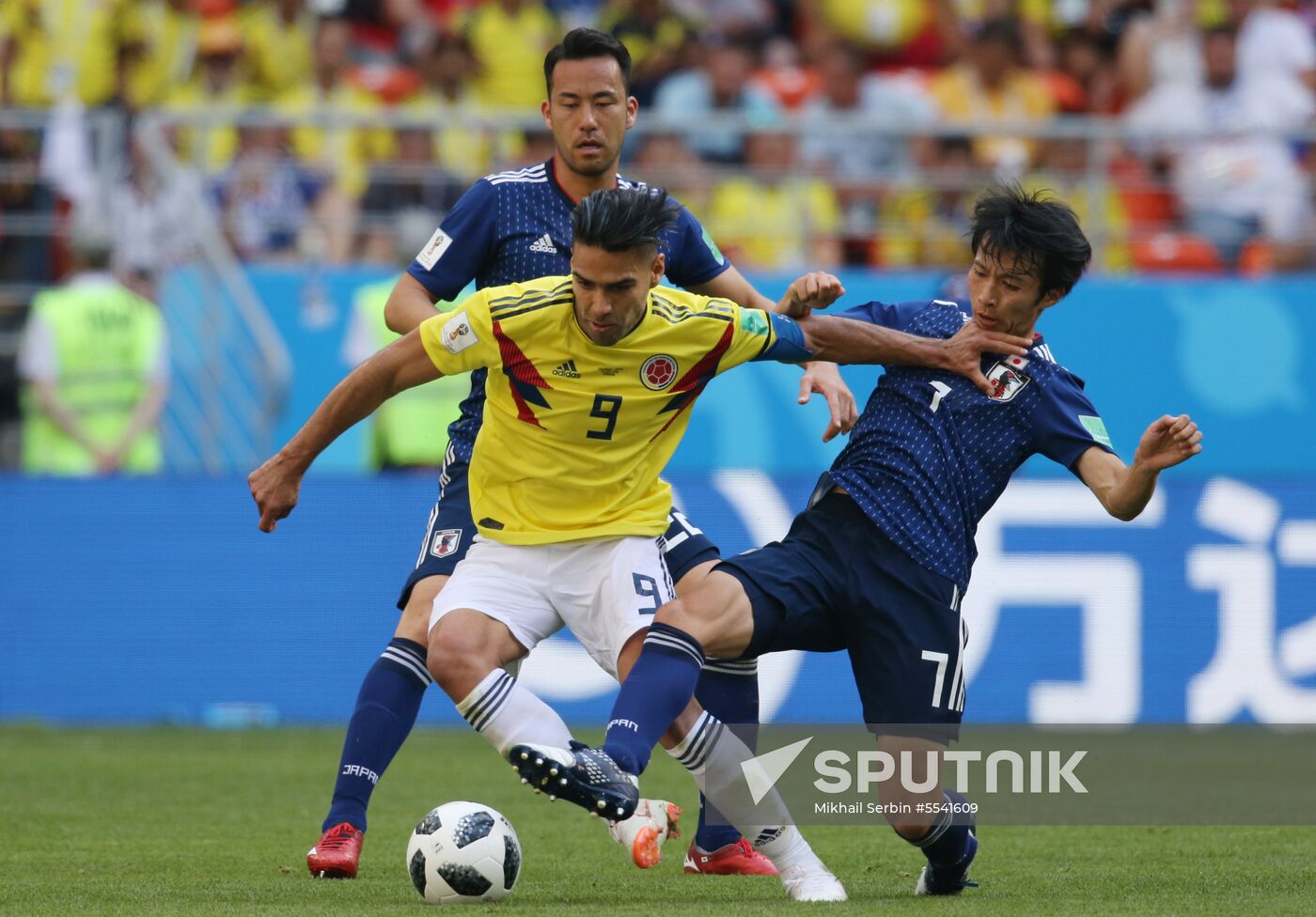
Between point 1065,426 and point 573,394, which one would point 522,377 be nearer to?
point 573,394

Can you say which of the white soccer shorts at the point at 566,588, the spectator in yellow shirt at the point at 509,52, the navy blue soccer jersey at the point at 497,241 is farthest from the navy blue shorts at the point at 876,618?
the spectator in yellow shirt at the point at 509,52

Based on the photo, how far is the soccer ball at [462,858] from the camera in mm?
5230

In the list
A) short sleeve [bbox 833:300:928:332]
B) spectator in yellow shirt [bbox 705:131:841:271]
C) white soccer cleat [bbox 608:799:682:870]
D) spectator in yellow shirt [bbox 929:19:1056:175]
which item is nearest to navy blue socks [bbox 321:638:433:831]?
white soccer cleat [bbox 608:799:682:870]

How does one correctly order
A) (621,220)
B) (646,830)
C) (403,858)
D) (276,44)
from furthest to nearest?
(276,44), (403,858), (646,830), (621,220)

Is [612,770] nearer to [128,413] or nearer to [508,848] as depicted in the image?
[508,848]

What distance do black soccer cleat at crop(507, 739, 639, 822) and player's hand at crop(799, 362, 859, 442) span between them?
1.50 meters

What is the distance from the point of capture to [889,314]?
5.95 meters

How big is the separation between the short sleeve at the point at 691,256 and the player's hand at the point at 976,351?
0.95m

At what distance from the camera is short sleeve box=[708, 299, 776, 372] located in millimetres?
5551

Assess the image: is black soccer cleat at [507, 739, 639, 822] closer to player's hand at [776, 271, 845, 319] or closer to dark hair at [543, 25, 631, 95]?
player's hand at [776, 271, 845, 319]

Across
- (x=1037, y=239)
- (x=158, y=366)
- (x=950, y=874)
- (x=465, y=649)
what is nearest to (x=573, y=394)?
(x=465, y=649)

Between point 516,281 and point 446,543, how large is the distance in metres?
0.88

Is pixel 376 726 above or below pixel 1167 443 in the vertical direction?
below

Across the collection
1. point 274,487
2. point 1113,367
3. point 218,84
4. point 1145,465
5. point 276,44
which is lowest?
point 274,487
